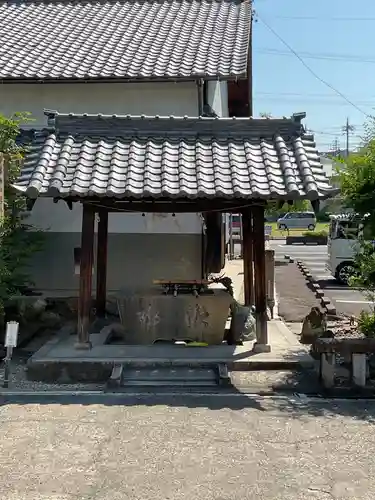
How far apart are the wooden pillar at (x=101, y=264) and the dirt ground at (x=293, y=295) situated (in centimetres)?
409

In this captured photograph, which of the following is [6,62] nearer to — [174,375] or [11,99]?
[11,99]

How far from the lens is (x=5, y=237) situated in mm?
9461

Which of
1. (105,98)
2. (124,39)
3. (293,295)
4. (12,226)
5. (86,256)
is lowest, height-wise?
(293,295)

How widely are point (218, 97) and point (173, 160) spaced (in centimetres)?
836

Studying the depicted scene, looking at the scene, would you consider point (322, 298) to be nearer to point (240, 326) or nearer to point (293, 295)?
point (293, 295)

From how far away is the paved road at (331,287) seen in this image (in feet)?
48.2

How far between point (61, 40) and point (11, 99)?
9.26 feet

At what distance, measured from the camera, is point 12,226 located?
32.5 ft

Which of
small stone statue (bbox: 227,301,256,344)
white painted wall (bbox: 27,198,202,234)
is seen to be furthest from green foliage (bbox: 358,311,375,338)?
white painted wall (bbox: 27,198,202,234)

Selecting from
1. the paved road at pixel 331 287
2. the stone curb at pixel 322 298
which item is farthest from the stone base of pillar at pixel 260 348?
the stone curb at pixel 322 298

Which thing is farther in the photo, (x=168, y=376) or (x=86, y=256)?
(x=86, y=256)

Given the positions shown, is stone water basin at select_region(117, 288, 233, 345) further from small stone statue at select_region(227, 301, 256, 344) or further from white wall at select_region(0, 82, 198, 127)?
Result: white wall at select_region(0, 82, 198, 127)

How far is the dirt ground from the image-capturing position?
13.1 meters

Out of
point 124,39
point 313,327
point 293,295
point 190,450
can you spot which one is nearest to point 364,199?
point 313,327
